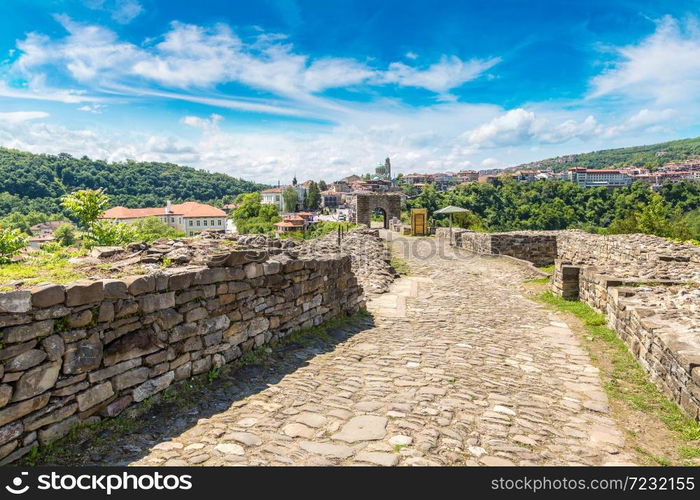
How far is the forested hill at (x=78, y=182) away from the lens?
54672 mm

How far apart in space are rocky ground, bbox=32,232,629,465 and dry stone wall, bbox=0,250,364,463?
31cm

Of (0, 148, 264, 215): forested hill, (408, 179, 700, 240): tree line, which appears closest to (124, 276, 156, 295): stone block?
(0, 148, 264, 215): forested hill

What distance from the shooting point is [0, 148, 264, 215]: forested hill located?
54.7 meters

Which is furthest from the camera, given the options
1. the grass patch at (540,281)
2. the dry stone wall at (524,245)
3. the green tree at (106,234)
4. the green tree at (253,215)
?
the green tree at (253,215)

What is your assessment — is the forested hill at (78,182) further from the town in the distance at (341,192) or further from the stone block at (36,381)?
the stone block at (36,381)

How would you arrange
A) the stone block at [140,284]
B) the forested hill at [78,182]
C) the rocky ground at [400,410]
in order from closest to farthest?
the rocky ground at [400,410] < the stone block at [140,284] < the forested hill at [78,182]

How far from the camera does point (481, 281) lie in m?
13.6

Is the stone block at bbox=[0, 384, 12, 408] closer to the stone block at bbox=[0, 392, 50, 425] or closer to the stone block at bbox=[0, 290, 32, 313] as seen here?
the stone block at bbox=[0, 392, 50, 425]

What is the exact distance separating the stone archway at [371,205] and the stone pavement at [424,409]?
28078 mm

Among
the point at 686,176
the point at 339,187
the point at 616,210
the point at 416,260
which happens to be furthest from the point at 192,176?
the point at 686,176

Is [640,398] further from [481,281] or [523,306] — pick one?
[481,281]

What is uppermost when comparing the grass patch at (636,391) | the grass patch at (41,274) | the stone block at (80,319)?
the grass patch at (41,274)

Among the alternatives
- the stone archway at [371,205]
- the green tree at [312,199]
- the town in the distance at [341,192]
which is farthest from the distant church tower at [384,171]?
the stone archway at [371,205]

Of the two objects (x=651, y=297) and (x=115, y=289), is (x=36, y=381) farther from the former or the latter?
(x=651, y=297)
